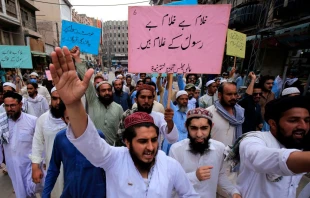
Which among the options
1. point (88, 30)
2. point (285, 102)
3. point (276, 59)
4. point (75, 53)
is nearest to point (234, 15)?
point (276, 59)

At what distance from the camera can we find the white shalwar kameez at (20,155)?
2.70 metres

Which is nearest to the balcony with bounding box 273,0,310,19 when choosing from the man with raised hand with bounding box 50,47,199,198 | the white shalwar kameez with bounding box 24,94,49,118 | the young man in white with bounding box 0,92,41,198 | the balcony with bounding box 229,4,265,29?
the balcony with bounding box 229,4,265,29

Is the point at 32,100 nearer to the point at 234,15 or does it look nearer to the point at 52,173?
the point at 52,173

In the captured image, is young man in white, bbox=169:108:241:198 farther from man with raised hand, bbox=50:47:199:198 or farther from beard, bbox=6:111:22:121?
beard, bbox=6:111:22:121

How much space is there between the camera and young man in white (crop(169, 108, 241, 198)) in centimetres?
190

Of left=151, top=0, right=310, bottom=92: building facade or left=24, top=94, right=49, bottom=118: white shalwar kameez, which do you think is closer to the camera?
left=24, top=94, right=49, bottom=118: white shalwar kameez

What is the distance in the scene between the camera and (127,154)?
4.72 feet

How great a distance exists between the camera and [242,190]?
62.9 inches

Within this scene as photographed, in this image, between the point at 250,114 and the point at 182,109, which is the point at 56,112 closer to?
the point at 182,109

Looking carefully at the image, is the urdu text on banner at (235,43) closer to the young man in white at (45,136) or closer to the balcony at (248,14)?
the young man in white at (45,136)

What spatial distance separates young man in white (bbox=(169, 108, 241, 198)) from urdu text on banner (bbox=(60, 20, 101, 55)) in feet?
9.82

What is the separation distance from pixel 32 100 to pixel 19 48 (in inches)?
91.3

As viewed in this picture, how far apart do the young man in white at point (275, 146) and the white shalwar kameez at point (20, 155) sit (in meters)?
2.70

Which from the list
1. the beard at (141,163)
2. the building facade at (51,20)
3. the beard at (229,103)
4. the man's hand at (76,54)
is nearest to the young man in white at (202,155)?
the beard at (141,163)
